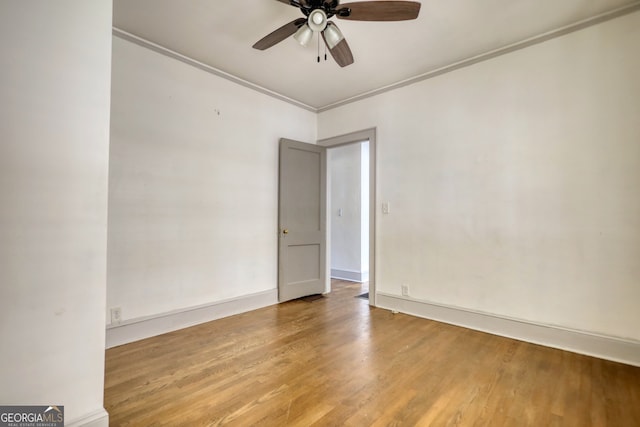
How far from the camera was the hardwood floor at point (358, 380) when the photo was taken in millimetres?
1618

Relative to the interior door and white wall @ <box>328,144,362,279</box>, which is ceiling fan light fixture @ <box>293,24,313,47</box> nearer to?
the interior door

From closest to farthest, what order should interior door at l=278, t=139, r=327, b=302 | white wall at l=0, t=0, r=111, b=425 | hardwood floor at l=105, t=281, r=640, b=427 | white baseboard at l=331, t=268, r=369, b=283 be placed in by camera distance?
white wall at l=0, t=0, r=111, b=425 → hardwood floor at l=105, t=281, r=640, b=427 → interior door at l=278, t=139, r=327, b=302 → white baseboard at l=331, t=268, r=369, b=283

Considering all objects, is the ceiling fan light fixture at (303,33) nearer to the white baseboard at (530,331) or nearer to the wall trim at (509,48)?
the wall trim at (509,48)

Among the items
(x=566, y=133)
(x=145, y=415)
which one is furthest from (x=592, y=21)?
(x=145, y=415)

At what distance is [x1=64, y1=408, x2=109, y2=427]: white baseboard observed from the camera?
1321 millimetres

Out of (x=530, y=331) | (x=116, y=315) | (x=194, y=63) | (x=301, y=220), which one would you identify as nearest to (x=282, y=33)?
(x=194, y=63)

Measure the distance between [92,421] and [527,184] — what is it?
136 inches

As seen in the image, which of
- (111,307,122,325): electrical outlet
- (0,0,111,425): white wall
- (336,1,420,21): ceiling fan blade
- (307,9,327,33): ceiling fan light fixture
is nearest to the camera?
(0,0,111,425): white wall

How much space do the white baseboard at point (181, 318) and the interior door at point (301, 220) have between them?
0.33 metres

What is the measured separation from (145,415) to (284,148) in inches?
118

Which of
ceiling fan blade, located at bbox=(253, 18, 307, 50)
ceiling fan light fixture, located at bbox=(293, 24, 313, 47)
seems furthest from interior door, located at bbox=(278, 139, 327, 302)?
ceiling fan light fixture, located at bbox=(293, 24, 313, 47)

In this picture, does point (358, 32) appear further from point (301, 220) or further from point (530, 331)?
point (530, 331)

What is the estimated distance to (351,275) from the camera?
5301 mm

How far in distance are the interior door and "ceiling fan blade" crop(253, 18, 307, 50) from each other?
5.05ft
